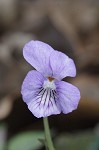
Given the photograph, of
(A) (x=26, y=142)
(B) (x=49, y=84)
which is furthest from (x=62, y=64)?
(A) (x=26, y=142)

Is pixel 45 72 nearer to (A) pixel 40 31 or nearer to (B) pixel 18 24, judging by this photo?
(A) pixel 40 31

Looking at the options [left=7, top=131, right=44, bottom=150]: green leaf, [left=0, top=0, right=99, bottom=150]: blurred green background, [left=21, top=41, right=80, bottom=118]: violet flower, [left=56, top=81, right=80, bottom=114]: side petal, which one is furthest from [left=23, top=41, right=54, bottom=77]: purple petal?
[left=7, top=131, right=44, bottom=150]: green leaf

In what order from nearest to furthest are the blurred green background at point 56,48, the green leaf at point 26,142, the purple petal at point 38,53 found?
the purple petal at point 38,53, the green leaf at point 26,142, the blurred green background at point 56,48

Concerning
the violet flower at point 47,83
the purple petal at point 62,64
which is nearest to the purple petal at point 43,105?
the violet flower at point 47,83

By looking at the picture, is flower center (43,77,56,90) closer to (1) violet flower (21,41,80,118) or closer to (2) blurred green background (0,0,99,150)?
(1) violet flower (21,41,80,118)

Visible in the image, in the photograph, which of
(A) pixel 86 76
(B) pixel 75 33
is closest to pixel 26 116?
(A) pixel 86 76

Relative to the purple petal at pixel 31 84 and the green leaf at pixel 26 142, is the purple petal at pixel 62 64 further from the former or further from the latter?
the green leaf at pixel 26 142

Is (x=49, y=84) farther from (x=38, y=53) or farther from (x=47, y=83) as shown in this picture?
(x=38, y=53)
